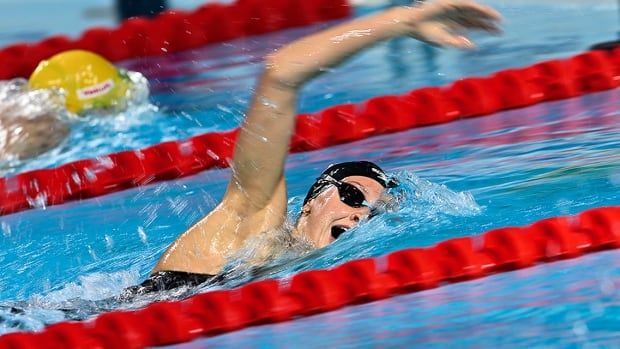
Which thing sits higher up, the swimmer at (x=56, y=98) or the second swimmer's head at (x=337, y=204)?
the second swimmer's head at (x=337, y=204)

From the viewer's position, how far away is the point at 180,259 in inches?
104

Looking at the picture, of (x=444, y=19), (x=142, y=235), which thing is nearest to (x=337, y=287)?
(x=444, y=19)

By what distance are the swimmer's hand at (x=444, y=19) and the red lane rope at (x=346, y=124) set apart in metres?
1.34

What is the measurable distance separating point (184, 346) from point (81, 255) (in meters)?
0.92

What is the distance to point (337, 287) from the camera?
8.27 feet

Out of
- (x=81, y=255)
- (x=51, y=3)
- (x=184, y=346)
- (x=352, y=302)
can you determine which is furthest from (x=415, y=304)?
(x=51, y=3)

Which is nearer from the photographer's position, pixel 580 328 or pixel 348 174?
pixel 580 328

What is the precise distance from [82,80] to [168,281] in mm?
1863

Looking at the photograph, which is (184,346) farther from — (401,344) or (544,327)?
(544,327)

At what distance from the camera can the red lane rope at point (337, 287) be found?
7.96 feet

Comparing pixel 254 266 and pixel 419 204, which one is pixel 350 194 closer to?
pixel 254 266

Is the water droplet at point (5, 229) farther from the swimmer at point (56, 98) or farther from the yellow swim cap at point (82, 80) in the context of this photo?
the yellow swim cap at point (82, 80)

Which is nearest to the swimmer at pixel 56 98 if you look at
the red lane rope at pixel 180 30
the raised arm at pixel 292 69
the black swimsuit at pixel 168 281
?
the red lane rope at pixel 180 30

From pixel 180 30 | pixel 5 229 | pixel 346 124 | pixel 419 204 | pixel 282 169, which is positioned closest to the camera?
pixel 282 169
